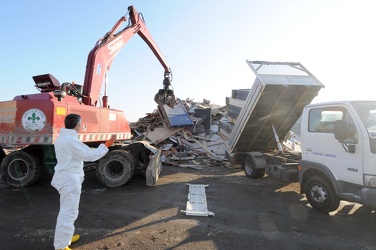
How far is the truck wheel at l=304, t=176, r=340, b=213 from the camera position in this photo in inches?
202

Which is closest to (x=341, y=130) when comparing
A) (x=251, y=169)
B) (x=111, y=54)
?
(x=251, y=169)

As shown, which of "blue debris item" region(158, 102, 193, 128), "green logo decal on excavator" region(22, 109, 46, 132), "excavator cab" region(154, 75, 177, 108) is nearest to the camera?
"green logo decal on excavator" region(22, 109, 46, 132)

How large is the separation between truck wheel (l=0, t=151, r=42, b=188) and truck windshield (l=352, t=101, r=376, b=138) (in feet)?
25.9

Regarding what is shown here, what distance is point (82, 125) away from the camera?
673 centimetres

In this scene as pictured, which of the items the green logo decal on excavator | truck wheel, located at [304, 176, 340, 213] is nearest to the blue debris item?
the green logo decal on excavator

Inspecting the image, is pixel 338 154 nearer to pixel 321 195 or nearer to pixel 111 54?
pixel 321 195

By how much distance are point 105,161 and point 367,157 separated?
619 cm

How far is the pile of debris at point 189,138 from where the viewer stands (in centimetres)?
1237

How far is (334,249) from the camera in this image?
385 centimetres

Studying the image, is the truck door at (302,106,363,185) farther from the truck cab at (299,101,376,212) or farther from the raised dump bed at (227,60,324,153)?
the raised dump bed at (227,60,324,153)

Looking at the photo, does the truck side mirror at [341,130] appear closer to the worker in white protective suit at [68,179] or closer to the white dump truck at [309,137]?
the white dump truck at [309,137]

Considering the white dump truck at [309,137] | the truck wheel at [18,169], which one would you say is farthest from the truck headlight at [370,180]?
the truck wheel at [18,169]

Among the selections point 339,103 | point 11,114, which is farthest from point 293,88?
point 11,114

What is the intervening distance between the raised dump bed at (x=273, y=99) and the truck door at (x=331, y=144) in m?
1.53
